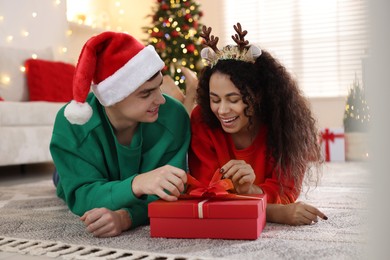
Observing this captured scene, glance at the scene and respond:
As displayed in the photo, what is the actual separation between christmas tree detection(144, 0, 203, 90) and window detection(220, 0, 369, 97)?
72 centimetres

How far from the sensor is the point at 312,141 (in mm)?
1450

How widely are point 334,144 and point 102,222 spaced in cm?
280

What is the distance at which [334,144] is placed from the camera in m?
3.62

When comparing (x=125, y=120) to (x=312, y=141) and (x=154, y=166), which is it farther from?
(x=312, y=141)

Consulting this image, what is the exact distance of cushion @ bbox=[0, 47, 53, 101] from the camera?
332 centimetres

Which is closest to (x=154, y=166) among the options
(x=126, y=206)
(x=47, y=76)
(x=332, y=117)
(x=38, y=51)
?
(x=126, y=206)

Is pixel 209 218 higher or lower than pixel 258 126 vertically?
lower

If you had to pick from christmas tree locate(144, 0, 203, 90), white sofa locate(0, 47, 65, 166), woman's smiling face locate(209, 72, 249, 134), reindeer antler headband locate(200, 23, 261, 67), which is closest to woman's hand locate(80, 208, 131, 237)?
woman's smiling face locate(209, 72, 249, 134)

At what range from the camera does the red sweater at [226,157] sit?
1.39 meters

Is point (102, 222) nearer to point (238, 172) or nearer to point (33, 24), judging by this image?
point (238, 172)

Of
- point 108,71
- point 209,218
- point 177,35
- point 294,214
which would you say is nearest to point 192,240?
point 209,218

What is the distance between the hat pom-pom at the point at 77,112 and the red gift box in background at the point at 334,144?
2.68m

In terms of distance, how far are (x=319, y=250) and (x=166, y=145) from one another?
0.58 m

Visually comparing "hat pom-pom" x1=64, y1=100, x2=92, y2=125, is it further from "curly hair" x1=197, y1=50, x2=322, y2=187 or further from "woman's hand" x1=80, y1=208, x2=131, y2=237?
"curly hair" x1=197, y1=50, x2=322, y2=187
